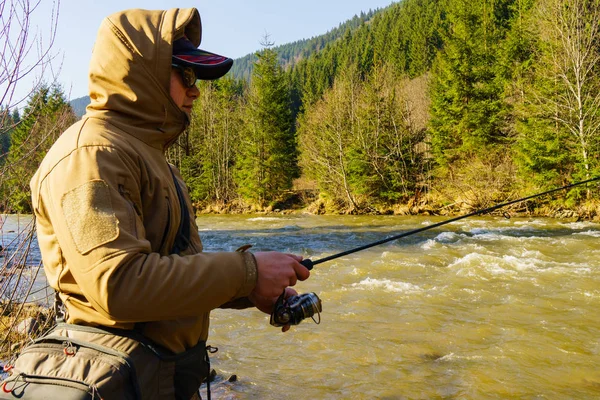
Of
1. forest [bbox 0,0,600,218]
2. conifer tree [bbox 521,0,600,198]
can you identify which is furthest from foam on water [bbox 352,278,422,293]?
conifer tree [bbox 521,0,600,198]

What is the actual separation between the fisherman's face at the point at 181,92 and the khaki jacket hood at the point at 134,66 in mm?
74

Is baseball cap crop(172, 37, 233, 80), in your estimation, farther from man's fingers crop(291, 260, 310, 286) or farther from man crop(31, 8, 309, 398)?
man's fingers crop(291, 260, 310, 286)

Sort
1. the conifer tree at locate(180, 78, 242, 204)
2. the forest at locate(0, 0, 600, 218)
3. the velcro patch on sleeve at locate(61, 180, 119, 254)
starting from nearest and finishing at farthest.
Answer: the velcro patch on sleeve at locate(61, 180, 119, 254)
the forest at locate(0, 0, 600, 218)
the conifer tree at locate(180, 78, 242, 204)

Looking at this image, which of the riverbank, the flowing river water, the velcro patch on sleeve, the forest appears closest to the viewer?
the velcro patch on sleeve

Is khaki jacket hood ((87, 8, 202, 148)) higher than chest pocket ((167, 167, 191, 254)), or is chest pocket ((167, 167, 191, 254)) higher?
khaki jacket hood ((87, 8, 202, 148))

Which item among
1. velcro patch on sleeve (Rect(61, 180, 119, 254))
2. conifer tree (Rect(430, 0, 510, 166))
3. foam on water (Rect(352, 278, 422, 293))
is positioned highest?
conifer tree (Rect(430, 0, 510, 166))

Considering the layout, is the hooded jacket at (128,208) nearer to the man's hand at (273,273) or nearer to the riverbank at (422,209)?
the man's hand at (273,273)

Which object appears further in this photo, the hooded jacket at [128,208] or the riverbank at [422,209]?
the riverbank at [422,209]

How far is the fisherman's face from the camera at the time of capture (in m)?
1.71

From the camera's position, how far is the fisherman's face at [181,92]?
171 cm

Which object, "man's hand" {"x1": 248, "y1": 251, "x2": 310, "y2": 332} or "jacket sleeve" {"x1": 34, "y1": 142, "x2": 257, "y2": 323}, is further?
"man's hand" {"x1": 248, "y1": 251, "x2": 310, "y2": 332}

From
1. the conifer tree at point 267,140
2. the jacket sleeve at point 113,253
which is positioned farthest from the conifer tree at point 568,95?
the jacket sleeve at point 113,253

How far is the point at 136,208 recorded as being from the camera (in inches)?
58.1

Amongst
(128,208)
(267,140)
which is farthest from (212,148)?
(128,208)
